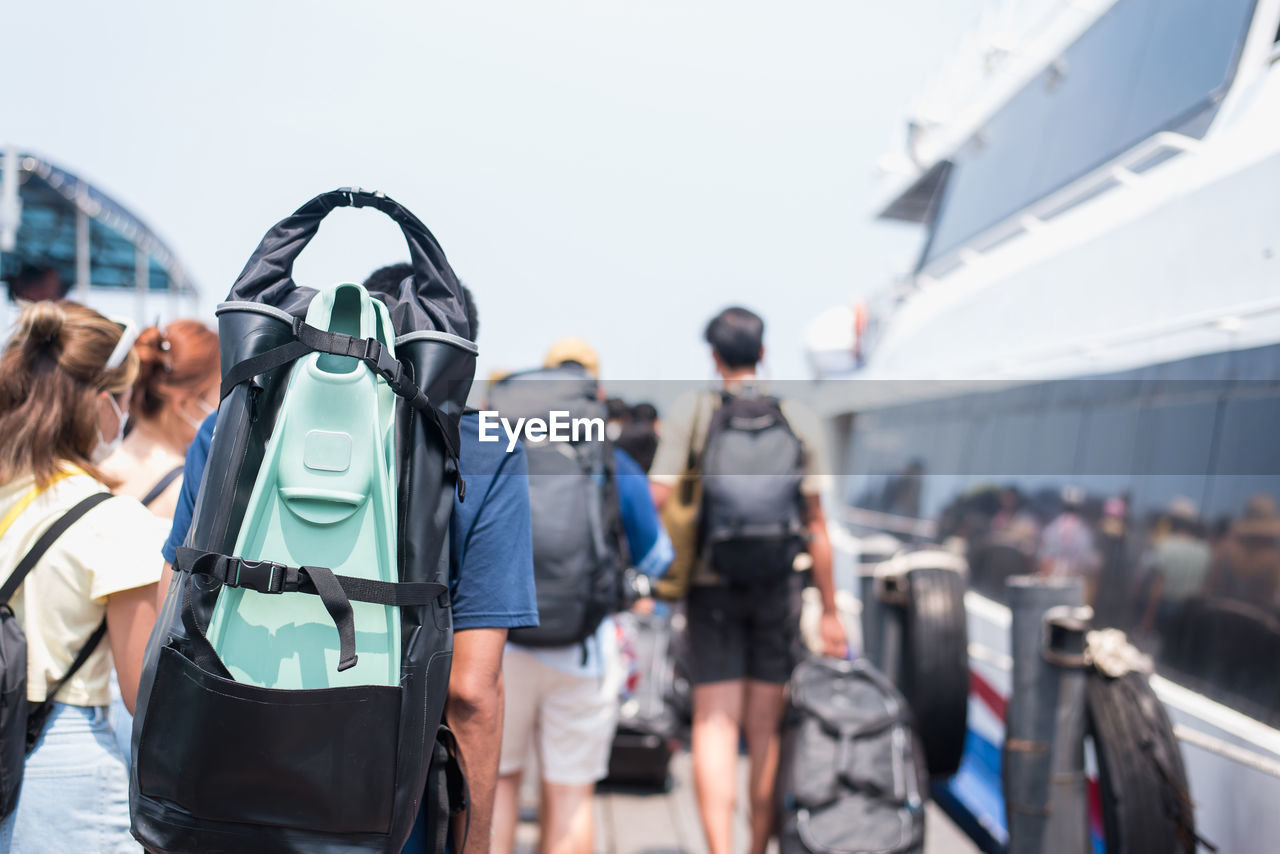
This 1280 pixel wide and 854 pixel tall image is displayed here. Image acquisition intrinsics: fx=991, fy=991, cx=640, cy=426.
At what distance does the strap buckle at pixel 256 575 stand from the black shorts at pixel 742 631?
2.20 metres

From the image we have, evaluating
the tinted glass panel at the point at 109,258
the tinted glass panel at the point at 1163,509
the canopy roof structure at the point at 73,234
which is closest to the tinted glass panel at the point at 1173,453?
the tinted glass panel at the point at 1163,509

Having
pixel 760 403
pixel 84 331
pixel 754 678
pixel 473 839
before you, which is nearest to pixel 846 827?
pixel 754 678

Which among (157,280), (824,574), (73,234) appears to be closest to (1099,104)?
(824,574)

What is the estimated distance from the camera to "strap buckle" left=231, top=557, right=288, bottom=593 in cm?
149

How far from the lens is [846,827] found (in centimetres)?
338

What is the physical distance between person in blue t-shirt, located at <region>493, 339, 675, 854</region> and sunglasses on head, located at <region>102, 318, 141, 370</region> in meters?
1.35

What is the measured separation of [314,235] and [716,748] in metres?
2.50

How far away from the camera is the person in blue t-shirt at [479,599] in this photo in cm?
183

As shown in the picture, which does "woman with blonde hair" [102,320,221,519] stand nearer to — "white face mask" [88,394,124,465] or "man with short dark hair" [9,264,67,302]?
"white face mask" [88,394,124,465]

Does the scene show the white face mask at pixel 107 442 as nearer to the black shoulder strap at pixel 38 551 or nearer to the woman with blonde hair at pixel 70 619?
the woman with blonde hair at pixel 70 619

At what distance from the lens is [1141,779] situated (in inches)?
125

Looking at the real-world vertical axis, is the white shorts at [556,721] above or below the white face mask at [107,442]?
below

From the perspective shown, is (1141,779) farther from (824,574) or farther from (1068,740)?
(824,574)

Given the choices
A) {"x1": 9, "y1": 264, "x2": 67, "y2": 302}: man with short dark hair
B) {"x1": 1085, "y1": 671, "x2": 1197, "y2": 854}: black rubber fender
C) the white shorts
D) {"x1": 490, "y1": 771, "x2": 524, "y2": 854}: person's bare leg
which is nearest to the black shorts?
the white shorts
